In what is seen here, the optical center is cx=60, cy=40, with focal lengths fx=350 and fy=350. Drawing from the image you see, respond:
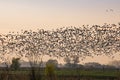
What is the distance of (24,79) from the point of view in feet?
61.3

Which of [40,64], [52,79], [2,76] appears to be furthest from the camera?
[52,79]

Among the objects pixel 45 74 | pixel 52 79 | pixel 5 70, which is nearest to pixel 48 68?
pixel 45 74

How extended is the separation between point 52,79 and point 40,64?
335 centimetres

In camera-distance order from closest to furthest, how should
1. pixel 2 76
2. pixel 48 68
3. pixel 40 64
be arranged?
pixel 40 64, pixel 2 76, pixel 48 68

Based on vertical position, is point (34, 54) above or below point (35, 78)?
above

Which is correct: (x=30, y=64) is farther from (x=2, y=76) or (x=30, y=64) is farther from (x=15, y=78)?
(x=15, y=78)

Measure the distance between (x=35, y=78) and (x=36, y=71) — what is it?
0.35m

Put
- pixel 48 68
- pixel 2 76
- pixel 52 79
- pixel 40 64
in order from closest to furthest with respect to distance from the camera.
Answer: pixel 40 64, pixel 2 76, pixel 52 79, pixel 48 68

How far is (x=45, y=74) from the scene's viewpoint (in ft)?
75.9

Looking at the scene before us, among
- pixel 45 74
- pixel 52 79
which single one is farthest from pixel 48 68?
pixel 52 79

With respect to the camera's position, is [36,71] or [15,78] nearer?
[36,71]

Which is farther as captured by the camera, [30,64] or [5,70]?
[5,70]

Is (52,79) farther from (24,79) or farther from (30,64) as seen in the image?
(30,64)

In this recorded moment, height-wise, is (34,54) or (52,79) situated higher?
(34,54)
